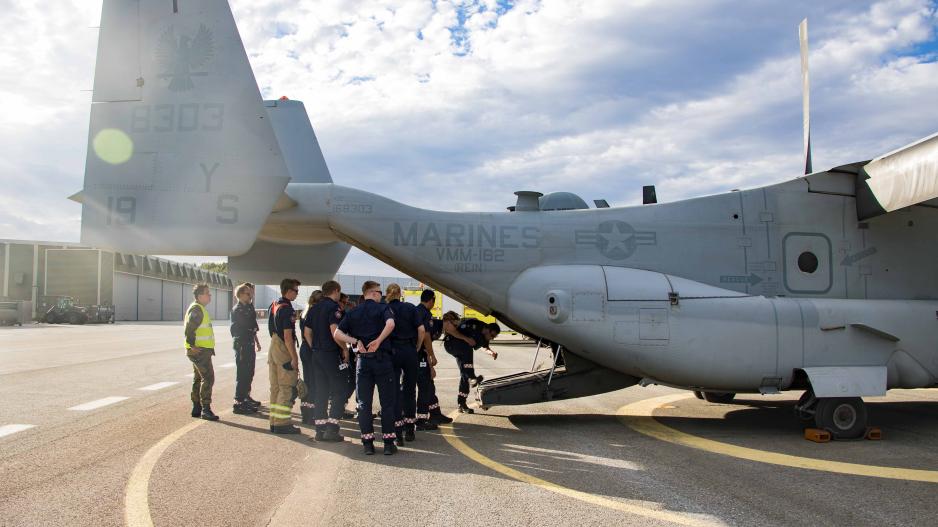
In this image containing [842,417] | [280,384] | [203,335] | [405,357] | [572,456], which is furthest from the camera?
[203,335]

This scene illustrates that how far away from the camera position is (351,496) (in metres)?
5.30

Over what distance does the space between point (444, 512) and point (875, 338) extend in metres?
6.55

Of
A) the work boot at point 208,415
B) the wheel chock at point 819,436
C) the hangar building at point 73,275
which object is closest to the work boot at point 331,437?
the work boot at point 208,415

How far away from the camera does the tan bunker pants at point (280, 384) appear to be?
8.30 metres

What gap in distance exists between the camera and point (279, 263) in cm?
1037

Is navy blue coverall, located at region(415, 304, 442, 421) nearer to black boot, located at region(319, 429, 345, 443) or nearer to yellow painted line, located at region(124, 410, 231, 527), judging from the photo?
black boot, located at region(319, 429, 345, 443)

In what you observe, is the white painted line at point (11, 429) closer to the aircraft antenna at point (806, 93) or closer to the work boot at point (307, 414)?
the work boot at point (307, 414)

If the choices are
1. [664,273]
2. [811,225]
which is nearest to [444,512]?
[664,273]

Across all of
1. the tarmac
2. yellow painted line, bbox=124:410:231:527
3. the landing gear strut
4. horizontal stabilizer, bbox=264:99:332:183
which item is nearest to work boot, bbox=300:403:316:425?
the tarmac

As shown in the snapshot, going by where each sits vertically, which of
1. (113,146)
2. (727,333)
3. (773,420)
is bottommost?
(773,420)

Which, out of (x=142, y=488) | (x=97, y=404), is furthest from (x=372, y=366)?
(x=97, y=404)

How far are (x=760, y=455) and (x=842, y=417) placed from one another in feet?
5.86

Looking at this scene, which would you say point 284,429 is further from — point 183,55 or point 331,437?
point 183,55

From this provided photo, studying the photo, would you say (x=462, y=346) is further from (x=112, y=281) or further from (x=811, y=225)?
(x=112, y=281)
